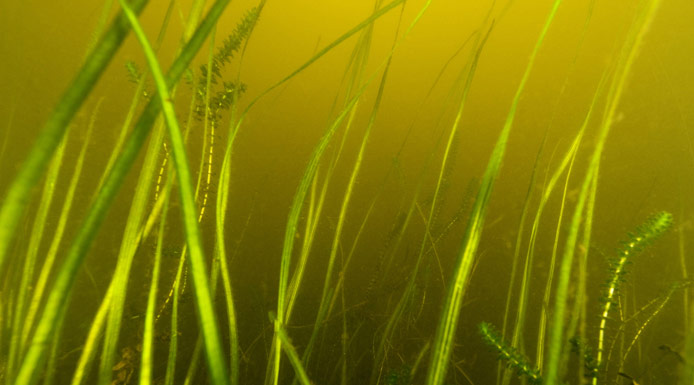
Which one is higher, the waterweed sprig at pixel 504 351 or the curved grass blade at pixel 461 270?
the curved grass blade at pixel 461 270

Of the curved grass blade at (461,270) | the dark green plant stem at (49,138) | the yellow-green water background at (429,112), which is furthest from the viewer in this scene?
the yellow-green water background at (429,112)

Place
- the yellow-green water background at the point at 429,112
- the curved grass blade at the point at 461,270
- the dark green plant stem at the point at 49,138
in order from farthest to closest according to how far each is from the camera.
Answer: the yellow-green water background at the point at 429,112 → the curved grass blade at the point at 461,270 → the dark green plant stem at the point at 49,138

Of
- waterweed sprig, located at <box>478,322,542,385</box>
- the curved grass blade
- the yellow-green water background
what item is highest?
the yellow-green water background

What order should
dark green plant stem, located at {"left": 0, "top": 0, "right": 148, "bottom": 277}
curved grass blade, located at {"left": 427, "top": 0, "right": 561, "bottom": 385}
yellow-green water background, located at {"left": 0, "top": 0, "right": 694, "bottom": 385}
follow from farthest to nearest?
yellow-green water background, located at {"left": 0, "top": 0, "right": 694, "bottom": 385} → curved grass blade, located at {"left": 427, "top": 0, "right": 561, "bottom": 385} → dark green plant stem, located at {"left": 0, "top": 0, "right": 148, "bottom": 277}

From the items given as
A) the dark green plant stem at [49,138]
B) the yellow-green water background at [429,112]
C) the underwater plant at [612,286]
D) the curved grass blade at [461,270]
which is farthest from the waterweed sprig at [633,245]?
the yellow-green water background at [429,112]

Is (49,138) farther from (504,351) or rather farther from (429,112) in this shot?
(429,112)

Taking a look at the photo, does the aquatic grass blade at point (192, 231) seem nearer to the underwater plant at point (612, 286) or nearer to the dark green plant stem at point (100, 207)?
the dark green plant stem at point (100, 207)

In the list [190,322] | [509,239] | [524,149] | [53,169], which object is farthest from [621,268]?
[524,149]

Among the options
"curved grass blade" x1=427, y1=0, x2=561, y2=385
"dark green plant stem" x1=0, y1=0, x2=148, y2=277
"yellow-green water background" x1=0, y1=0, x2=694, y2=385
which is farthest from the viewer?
"yellow-green water background" x1=0, y1=0, x2=694, y2=385

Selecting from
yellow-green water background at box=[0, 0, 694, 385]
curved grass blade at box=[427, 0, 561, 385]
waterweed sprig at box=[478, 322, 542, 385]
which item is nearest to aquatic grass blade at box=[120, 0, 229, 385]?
curved grass blade at box=[427, 0, 561, 385]

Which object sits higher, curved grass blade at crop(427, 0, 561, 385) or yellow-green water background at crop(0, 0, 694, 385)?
yellow-green water background at crop(0, 0, 694, 385)

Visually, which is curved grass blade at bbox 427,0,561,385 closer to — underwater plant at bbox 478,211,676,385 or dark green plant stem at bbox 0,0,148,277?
underwater plant at bbox 478,211,676,385
